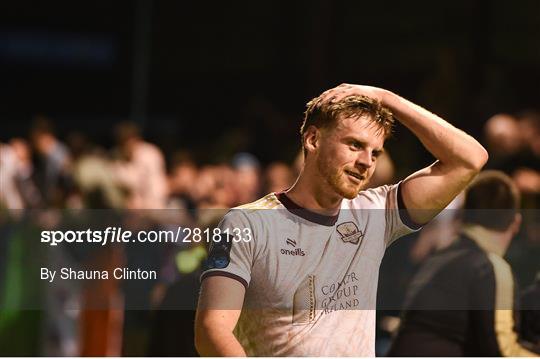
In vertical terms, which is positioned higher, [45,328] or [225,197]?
[225,197]

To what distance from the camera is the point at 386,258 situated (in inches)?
199

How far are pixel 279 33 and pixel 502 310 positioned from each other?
10085 mm

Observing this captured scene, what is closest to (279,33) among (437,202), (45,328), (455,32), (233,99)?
(233,99)

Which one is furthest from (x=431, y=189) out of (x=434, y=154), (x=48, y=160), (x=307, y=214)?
(x=48, y=160)

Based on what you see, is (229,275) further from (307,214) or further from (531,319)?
(531,319)

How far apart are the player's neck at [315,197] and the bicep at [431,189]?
0.77 ft

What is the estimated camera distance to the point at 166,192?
37.5ft

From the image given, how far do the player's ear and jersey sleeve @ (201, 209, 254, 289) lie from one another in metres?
0.28

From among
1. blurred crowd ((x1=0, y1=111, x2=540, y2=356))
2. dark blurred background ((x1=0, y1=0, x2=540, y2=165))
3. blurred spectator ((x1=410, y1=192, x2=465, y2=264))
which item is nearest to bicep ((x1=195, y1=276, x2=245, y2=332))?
blurred crowd ((x1=0, y1=111, x2=540, y2=356))

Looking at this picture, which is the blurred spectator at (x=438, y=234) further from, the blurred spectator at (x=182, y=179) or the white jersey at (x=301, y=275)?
the blurred spectator at (x=182, y=179)

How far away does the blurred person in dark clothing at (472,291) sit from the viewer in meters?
5.51

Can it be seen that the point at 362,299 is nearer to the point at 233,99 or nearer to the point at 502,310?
the point at 502,310

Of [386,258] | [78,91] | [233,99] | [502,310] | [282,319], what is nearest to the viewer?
[282,319]

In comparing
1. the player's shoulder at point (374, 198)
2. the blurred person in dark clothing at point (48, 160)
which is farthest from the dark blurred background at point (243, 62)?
the player's shoulder at point (374, 198)
